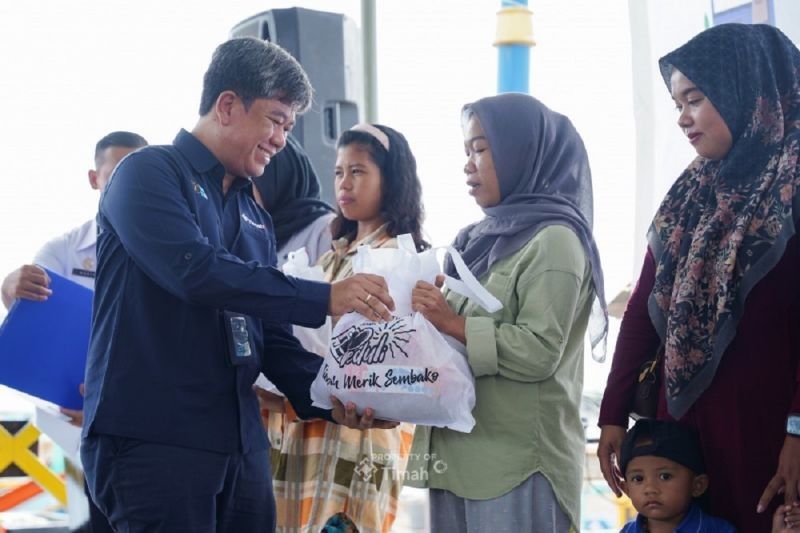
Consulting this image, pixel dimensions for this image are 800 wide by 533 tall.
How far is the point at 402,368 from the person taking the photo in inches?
87.0

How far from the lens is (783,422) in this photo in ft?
6.33

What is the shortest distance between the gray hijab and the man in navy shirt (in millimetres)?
368

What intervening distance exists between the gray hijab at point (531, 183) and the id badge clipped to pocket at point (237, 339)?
1.90 feet

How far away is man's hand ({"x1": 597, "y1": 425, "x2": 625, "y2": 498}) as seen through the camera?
7.26 feet

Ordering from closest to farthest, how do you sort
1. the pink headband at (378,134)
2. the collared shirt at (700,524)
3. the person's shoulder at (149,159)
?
the collared shirt at (700,524), the person's shoulder at (149,159), the pink headband at (378,134)

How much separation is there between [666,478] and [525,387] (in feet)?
1.25

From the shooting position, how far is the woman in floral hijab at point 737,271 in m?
1.93

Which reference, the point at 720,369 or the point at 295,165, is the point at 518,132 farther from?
the point at 295,165

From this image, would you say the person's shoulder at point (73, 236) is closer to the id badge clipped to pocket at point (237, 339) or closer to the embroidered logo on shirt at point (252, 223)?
the embroidered logo on shirt at point (252, 223)

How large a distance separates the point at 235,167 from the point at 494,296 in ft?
2.03

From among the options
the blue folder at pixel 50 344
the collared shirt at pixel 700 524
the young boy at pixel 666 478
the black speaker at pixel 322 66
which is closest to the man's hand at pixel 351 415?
the young boy at pixel 666 478

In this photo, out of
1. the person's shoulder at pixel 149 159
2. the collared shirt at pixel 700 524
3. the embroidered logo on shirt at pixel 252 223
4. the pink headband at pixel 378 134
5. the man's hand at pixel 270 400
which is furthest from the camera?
the pink headband at pixel 378 134

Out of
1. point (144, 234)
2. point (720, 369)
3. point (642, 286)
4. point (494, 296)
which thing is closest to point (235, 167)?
point (144, 234)

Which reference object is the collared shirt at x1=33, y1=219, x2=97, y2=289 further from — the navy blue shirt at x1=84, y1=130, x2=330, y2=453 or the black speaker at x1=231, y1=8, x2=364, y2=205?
the navy blue shirt at x1=84, y1=130, x2=330, y2=453
